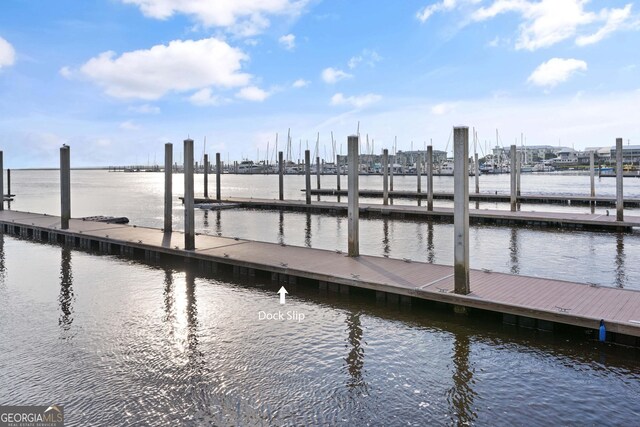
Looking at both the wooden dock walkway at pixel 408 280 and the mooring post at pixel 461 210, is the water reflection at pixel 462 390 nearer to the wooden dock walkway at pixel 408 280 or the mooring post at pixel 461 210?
the wooden dock walkway at pixel 408 280

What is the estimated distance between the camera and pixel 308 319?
36.7 ft

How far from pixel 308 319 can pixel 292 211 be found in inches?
1158

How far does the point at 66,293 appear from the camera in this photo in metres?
13.8

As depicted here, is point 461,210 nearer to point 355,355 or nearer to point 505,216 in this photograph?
point 355,355

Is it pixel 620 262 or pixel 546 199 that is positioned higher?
pixel 546 199

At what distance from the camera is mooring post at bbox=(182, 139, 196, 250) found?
17.2m

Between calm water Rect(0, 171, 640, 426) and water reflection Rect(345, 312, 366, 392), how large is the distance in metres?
0.03

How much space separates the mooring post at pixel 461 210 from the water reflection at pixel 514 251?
5.95 m

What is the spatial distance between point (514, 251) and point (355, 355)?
13368 millimetres

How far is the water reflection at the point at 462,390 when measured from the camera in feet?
22.5

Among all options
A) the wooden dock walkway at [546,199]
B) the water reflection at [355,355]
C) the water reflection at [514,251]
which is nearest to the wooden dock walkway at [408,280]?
the water reflection at [355,355]

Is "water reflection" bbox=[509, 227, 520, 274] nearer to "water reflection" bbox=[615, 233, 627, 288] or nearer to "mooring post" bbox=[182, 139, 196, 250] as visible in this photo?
"water reflection" bbox=[615, 233, 627, 288]

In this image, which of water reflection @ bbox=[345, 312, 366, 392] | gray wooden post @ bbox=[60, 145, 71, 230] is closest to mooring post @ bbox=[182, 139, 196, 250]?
gray wooden post @ bbox=[60, 145, 71, 230]

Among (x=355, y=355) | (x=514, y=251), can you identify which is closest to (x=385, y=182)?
(x=514, y=251)
